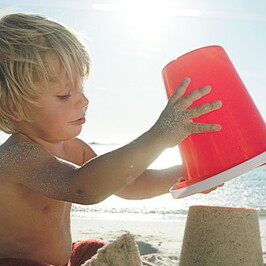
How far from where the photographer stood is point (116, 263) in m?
1.23

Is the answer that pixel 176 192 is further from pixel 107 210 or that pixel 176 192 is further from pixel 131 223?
pixel 107 210

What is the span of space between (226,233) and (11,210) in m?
0.92

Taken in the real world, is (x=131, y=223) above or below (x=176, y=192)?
below

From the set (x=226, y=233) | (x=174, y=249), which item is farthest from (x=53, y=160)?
(x=174, y=249)

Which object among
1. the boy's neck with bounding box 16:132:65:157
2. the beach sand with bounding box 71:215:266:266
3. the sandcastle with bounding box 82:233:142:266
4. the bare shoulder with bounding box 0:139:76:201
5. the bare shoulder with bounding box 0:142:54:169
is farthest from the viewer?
the beach sand with bounding box 71:215:266:266

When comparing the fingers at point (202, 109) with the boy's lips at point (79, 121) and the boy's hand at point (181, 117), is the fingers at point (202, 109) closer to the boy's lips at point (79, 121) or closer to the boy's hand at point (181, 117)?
the boy's hand at point (181, 117)

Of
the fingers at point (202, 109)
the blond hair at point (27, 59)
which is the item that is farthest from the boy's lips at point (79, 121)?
the fingers at point (202, 109)

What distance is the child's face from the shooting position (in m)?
1.77

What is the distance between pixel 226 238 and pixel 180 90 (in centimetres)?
62

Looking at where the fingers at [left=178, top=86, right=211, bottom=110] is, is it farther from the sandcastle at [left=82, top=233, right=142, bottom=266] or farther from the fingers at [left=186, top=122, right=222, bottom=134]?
the sandcastle at [left=82, top=233, right=142, bottom=266]

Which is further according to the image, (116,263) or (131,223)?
(131,223)

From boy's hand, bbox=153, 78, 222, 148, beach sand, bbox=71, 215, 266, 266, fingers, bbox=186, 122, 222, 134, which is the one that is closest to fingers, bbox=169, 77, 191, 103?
boy's hand, bbox=153, 78, 222, 148

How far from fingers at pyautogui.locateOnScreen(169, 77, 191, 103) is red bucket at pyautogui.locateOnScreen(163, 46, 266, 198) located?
4cm

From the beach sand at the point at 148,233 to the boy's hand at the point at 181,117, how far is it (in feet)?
6.56
